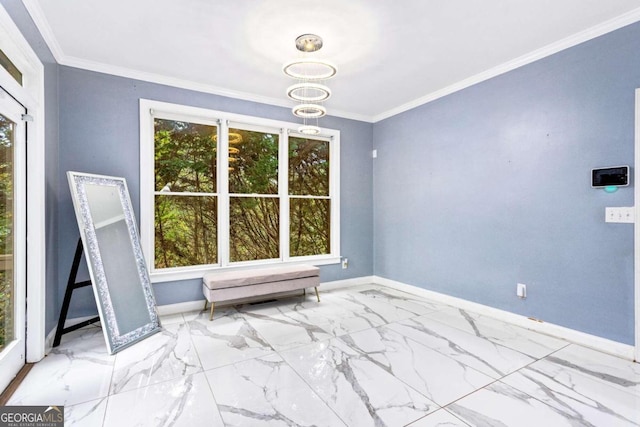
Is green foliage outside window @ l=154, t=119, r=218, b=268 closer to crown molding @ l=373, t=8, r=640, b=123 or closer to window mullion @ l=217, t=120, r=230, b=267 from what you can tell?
window mullion @ l=217, t=120, r=230, b=267

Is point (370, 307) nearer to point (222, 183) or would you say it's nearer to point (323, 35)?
point (222, 183)

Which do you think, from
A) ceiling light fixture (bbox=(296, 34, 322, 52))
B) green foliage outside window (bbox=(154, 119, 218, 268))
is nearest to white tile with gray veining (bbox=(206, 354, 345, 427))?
green foliage outside window (bbox=(154, 119, 218, 268))

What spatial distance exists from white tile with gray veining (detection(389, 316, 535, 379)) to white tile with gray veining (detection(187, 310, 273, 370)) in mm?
1397

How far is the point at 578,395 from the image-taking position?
6.70 ft

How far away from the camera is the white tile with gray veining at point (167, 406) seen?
5.85 feet

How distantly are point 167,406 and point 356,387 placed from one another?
1.20 m

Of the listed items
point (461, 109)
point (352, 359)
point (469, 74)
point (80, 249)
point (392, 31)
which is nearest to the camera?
point (352, 359)

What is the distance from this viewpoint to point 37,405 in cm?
193

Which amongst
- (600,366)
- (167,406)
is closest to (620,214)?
(600,366)

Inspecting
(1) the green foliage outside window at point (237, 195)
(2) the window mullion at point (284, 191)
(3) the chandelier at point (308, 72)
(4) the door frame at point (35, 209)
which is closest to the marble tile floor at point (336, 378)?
(4) the door frame at point (35, 209)

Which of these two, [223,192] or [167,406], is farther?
[223,192]

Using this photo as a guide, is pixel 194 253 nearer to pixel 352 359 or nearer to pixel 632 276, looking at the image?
pixel 352 359

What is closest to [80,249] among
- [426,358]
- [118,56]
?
[118,56]

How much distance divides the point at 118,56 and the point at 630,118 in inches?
182
